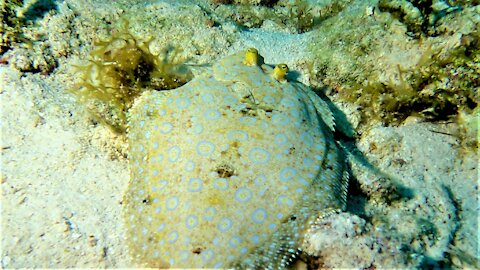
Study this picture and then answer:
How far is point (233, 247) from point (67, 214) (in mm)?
2026

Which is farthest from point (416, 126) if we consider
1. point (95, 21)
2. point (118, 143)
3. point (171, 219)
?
point (95, 21)

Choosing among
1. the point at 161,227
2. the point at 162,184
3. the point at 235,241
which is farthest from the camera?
the point at 162,184

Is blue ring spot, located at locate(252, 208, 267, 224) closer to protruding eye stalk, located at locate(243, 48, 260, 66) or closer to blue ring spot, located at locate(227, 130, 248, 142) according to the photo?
blue ring spot, located at locate(227, 130, 248, 142)

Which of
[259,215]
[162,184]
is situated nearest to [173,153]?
[162,184]

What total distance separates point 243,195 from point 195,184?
0.46 m

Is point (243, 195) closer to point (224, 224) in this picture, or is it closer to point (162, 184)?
point (224, 224)

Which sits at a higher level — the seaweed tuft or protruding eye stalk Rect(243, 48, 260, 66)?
protruding eye stalk Rect(243, 48, 260, 66)

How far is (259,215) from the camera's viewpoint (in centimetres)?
275

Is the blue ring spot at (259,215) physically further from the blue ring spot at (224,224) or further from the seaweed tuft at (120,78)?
the seaweed tuft at (120,78)

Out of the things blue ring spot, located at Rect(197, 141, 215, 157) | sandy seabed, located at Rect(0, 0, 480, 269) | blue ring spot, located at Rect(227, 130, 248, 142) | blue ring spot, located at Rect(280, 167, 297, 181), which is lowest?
sandy seabed, located at Rect(0, 0, 480, 269)

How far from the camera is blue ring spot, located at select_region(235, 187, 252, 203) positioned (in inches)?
110

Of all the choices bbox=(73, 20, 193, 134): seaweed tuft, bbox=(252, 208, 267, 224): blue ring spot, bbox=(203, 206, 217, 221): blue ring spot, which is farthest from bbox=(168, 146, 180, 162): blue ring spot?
bbox=(73, 20, 193, 134): seaweed tuft

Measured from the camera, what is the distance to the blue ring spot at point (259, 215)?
2734 millimetres

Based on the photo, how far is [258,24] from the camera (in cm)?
727
